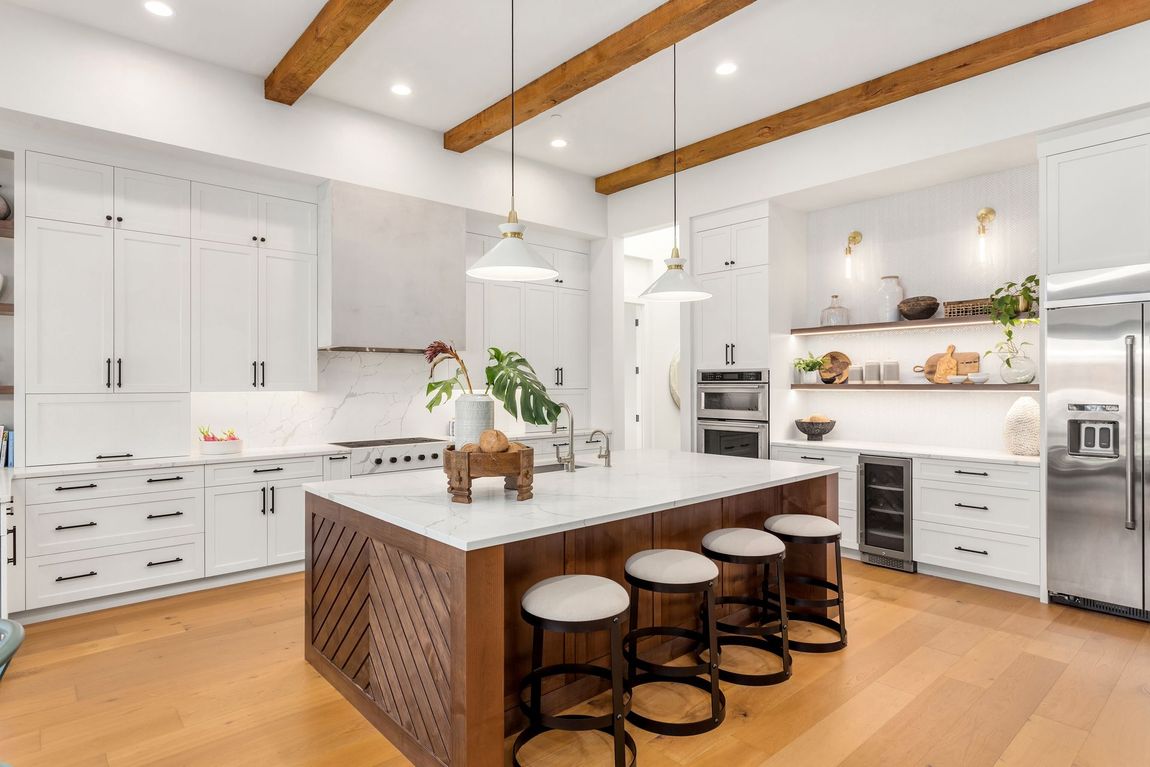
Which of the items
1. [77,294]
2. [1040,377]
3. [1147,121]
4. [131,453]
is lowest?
[131,453]

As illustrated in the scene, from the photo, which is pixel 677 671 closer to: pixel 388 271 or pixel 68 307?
pixel 388 271

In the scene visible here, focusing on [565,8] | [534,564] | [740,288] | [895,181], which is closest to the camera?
[534,564]

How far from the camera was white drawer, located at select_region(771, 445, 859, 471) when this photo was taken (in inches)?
185

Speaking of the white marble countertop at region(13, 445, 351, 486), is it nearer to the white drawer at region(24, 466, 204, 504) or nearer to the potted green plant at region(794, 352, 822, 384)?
the white drawer at region(24, 466, 204, 504)

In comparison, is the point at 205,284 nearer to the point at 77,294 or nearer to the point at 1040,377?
the point at 77,294

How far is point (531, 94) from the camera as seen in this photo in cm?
423

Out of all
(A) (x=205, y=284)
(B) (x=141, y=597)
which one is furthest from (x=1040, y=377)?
(B) (x=141, y=597)

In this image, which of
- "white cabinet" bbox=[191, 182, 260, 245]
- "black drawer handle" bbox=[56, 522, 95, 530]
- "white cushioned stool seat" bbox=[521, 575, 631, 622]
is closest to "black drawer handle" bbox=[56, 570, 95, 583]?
"black drawer handle" bbox=[56, 522, 95, 530]

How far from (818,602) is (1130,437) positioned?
1.98m

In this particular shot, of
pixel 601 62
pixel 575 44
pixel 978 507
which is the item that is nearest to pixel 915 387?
pixel 978 507

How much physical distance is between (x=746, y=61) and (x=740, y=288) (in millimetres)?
1861

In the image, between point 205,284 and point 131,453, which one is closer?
point 131,453

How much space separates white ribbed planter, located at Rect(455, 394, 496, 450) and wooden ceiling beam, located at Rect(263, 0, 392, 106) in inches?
80.2

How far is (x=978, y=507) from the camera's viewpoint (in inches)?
161
